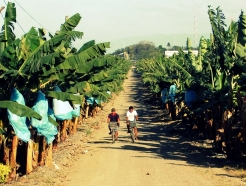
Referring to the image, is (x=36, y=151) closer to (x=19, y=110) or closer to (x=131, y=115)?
(x=19, y=110)

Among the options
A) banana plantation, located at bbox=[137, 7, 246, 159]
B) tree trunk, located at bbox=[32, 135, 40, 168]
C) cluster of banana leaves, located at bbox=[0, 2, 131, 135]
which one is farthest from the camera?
banana plantation, located at bbox=[137, 7, 246, 159]

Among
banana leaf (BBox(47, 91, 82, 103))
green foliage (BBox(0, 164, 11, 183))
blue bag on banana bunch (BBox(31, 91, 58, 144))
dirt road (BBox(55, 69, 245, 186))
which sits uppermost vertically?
banana leaf (BBox(47, 91, 82, 103))

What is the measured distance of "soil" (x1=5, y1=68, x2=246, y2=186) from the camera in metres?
12.8

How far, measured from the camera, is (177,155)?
16766 mm

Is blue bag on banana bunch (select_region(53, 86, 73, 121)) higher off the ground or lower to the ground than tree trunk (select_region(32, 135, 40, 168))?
higher

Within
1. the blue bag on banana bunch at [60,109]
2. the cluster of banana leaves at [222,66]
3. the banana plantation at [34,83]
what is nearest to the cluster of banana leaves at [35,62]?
the banana plantation at [34,83]

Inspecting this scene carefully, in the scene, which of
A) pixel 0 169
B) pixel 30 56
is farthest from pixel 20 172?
pixel 30 56

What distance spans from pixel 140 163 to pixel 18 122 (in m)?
4.74

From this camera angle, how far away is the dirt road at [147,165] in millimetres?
12805

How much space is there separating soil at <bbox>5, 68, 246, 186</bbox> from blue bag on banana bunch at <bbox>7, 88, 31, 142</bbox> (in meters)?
1.28

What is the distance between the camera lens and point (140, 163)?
1516 centimetres

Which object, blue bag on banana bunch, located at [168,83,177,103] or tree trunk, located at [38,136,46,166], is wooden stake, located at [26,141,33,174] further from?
blue bag on banana bunch, located at [168,83,177,103]

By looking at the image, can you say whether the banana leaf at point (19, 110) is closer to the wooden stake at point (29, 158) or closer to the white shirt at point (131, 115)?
the wooden stake at point (29, 158)

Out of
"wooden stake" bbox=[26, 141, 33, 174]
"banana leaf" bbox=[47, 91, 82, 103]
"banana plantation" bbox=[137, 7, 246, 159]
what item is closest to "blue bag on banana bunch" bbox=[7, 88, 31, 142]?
"banana leaf" bbox=[47, 91, 82, 103]
